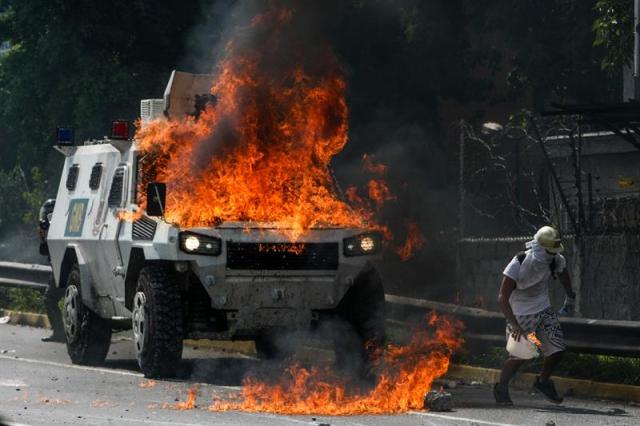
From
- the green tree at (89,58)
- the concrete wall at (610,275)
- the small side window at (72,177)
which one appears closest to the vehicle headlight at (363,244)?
the concrete wall at (610,275)

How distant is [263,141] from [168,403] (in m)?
3.32

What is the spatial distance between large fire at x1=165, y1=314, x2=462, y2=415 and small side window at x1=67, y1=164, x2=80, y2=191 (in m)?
4.17

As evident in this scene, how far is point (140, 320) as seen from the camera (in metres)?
13.9

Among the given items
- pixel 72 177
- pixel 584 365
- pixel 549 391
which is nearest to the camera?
pixel 549 391

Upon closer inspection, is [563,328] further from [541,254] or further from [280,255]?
[280,255]

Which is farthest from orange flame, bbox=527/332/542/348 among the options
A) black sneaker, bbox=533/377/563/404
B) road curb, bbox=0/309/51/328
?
road curb, bbox=0/309/51/328

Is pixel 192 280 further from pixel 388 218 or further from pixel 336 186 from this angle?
pixel 388 218

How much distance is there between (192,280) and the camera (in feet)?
45.3

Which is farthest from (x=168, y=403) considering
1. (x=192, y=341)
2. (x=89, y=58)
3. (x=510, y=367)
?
(x=89, y=58)

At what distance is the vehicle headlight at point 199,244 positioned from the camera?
13.4m

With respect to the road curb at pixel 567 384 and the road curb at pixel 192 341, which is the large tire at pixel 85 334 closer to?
the road curb at pixel 192 341

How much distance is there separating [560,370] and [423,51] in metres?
15.9

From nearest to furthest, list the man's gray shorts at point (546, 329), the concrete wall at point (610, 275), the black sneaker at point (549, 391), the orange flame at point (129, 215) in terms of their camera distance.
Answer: the black sneaker at point (549, 391) → the man's gray shorts at point (546, 329) → the orange flame at point (129, 215) → the concrete wall at point (610, 275)

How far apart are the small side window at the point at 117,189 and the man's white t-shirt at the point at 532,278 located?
4.67m
